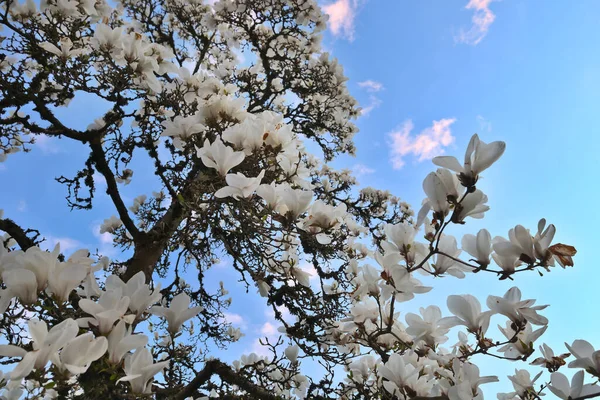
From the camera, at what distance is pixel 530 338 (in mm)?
1544

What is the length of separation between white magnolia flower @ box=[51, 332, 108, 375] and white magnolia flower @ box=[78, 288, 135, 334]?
0.10 meters

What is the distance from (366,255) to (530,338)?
2.88 meters

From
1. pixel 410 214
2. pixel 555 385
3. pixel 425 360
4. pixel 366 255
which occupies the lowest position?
pixel 555 385

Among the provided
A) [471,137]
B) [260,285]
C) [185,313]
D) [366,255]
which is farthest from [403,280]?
[366,255]

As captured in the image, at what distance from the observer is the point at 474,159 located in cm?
129

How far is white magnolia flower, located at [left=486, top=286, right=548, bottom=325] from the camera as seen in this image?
4.73 feet

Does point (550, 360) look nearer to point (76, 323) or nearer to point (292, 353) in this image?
point (292, 353)

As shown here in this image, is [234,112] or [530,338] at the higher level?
[234,112]

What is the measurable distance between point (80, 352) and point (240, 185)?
2.55ft

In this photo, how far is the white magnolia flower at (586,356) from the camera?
1.41 metres

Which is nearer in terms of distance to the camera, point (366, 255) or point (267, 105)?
point (366, 255)

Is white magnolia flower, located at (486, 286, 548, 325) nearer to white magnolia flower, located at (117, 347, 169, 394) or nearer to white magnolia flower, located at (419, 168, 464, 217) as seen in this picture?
white magnolia flower, located at (419, 168, 464, 217)

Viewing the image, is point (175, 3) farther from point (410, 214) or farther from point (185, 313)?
point (185, 313)

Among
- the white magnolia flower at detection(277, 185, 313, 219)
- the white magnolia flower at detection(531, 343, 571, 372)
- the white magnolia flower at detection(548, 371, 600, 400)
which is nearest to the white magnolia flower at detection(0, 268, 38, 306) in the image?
the white magnolia flower at detection(277, 185, 313, 219)
